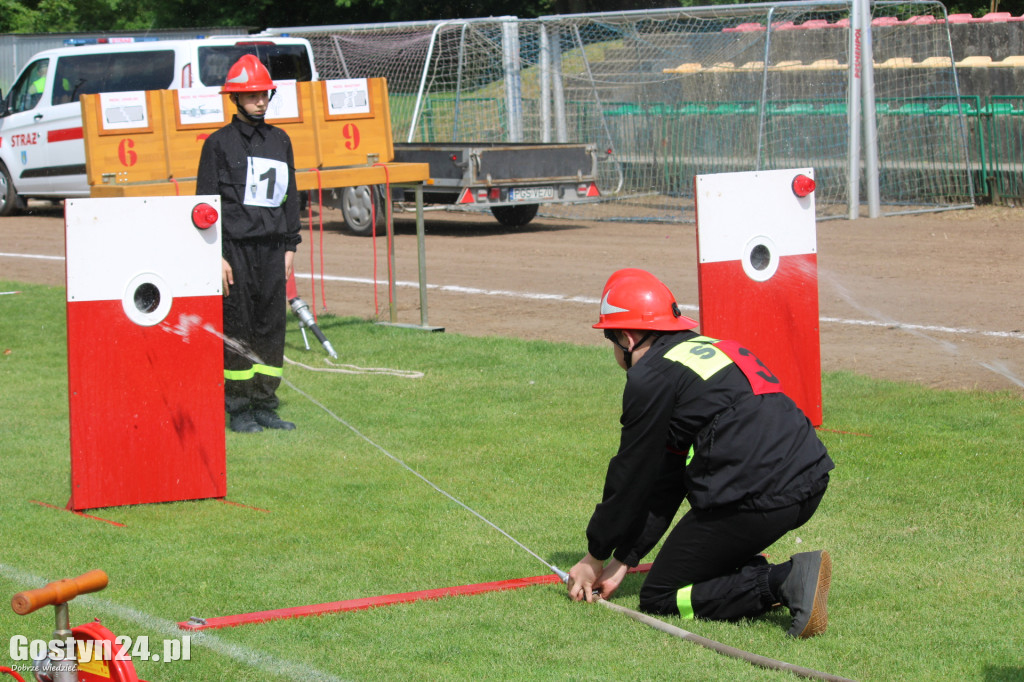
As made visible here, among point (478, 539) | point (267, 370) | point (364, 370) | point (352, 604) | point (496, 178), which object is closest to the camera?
point (352, 604)

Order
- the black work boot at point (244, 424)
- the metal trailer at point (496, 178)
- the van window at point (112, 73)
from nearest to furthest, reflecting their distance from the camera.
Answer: the black work boot at point (244, 424) → the metal trailer at point (496, 178) → the van window at point (112, 73)

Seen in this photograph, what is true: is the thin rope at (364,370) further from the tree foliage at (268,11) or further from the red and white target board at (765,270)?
the tree foliage at (268,11)

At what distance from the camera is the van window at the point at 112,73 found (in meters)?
18.7

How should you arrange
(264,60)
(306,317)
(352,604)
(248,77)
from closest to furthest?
(352,604), (248,77), (306,317), (264,60)

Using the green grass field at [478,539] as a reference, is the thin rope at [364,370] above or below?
above

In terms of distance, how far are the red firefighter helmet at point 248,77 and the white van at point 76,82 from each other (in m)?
11.4

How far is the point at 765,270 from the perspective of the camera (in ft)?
23.7

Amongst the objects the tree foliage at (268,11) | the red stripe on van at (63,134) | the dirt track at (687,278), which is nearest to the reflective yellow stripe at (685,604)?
the dirt track at (687,278)

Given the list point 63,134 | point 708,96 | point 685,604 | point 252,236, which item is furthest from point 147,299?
point 708,96

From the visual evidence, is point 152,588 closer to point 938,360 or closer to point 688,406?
point 688,406

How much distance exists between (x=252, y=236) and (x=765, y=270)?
3111 millimetres

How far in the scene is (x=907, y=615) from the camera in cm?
453

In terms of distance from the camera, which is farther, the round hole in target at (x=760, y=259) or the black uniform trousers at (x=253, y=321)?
the black uniform trousers at (x=253, y=321)

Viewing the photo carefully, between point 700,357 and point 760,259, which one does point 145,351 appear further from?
point 760,259
